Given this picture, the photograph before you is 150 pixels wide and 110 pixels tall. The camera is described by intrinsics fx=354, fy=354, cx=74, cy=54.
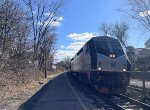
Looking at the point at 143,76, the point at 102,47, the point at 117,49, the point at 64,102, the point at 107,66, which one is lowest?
the point at 64,102

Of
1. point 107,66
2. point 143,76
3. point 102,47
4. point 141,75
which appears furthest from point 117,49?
point 143,76

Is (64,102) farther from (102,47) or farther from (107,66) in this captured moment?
(102,47)

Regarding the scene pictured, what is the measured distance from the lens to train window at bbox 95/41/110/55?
24.4 m

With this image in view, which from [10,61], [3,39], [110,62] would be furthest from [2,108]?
[110,62]

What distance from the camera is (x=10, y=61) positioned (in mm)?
24422

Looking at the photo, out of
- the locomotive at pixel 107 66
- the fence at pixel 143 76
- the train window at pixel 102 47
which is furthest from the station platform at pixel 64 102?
the fence at pixel 143 76

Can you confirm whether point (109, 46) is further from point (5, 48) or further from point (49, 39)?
point (49, 39)

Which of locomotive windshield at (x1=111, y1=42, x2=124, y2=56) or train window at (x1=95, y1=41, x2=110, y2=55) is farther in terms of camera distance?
train window at (x1=95, y1=41, x2=110, y2=55)

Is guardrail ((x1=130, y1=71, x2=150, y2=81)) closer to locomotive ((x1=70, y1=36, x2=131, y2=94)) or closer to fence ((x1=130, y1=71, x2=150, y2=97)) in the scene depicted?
fence ((x1=130, y1=71, x2=150, y2=97))

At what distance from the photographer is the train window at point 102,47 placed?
24.4 meters

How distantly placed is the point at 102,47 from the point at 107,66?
1527mm

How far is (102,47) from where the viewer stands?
973 inches

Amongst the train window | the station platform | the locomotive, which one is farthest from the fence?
the station platform

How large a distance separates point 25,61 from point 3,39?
21.1ft
